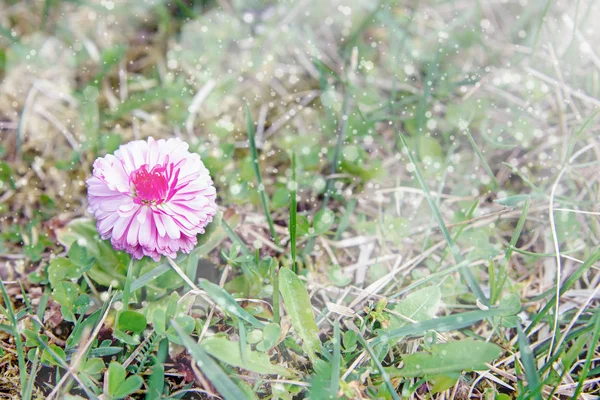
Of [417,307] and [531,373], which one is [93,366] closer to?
[417,307]

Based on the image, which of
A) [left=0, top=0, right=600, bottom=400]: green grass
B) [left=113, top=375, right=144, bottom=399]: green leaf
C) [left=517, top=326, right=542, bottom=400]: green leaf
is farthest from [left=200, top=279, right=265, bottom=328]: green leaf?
[left=517, top=326, right=542, bottom=400]: green leaf

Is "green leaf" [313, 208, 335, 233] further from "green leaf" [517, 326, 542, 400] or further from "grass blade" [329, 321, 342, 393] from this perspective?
"green leaf" [517, 326, 542, 400]

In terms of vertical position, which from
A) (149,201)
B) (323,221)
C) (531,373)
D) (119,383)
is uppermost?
(149,201)

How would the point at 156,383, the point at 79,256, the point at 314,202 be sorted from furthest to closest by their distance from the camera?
the point at 314,202, the point at 79,256, the point at 156,383

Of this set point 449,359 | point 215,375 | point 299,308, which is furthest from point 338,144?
point 215,375

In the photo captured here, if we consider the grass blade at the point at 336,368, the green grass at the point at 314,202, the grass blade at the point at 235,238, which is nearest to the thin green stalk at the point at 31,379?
the green grass at the point at 314,202

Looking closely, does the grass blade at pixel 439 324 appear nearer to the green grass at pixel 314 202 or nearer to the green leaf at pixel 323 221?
the green grass at pixel 314 202
